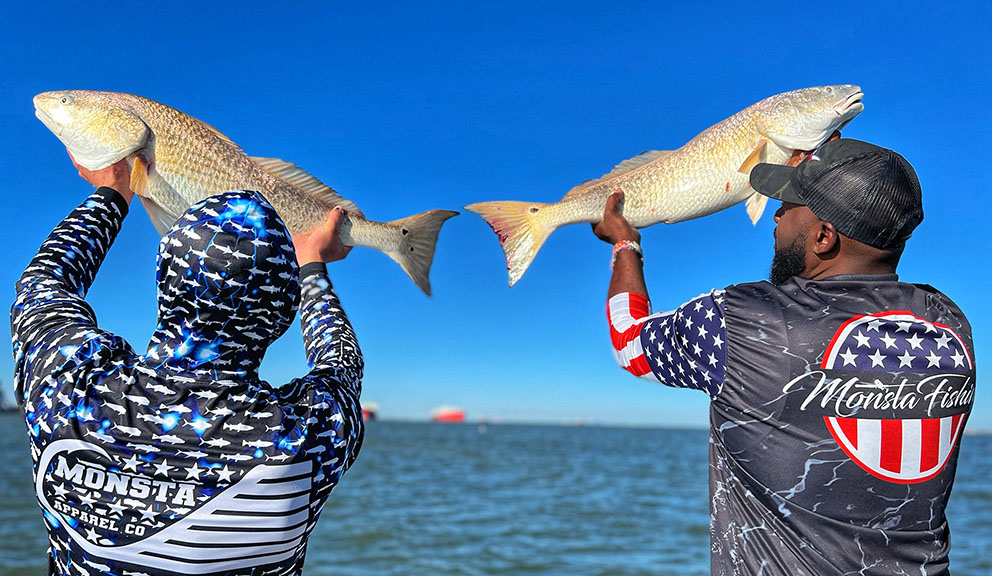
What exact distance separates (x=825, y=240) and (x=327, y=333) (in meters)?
1.57

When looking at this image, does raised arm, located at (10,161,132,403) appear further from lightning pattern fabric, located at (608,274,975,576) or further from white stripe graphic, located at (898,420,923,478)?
white stripe graphic, located at (898,420,923,478)

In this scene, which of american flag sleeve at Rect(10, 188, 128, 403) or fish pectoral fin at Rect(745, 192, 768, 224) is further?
fish pectoral fin at Rect(745, 192, 768, 224)

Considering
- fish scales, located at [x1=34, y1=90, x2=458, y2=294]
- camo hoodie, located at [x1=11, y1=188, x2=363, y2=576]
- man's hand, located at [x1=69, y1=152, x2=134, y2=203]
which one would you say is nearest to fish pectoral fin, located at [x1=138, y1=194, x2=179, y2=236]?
fish scales, located at [x1=34, y1=90, x2=458, y2=294]

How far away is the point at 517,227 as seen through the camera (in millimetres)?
3336

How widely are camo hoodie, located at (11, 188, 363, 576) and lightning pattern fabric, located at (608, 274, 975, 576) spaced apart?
50.0 inches

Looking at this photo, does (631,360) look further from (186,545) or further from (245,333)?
(186,545)

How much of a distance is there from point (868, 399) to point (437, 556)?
12713 mm

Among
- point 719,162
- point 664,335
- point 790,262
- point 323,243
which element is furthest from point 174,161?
point 790,262

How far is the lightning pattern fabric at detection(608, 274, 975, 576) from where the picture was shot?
216 cm

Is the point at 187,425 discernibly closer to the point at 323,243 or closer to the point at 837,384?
the point at 323,243

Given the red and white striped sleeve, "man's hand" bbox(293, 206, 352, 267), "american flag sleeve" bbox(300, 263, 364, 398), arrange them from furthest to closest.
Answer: "man's hand" bbox(293, 206, 352, 267) → the red and white striped sleeve → "american flag sleeve" bbox(300, 263, 364, 398)

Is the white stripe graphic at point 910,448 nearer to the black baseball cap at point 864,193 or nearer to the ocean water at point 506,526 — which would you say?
the black baseball cap at point 864,193

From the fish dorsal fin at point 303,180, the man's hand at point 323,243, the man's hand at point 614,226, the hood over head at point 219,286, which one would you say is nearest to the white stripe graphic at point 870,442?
the man's hand at point 614,226

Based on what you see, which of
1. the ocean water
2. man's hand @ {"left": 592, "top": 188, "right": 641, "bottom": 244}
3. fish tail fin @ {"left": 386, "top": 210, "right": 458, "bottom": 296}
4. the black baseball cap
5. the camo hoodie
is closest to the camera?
the camo hoodie
